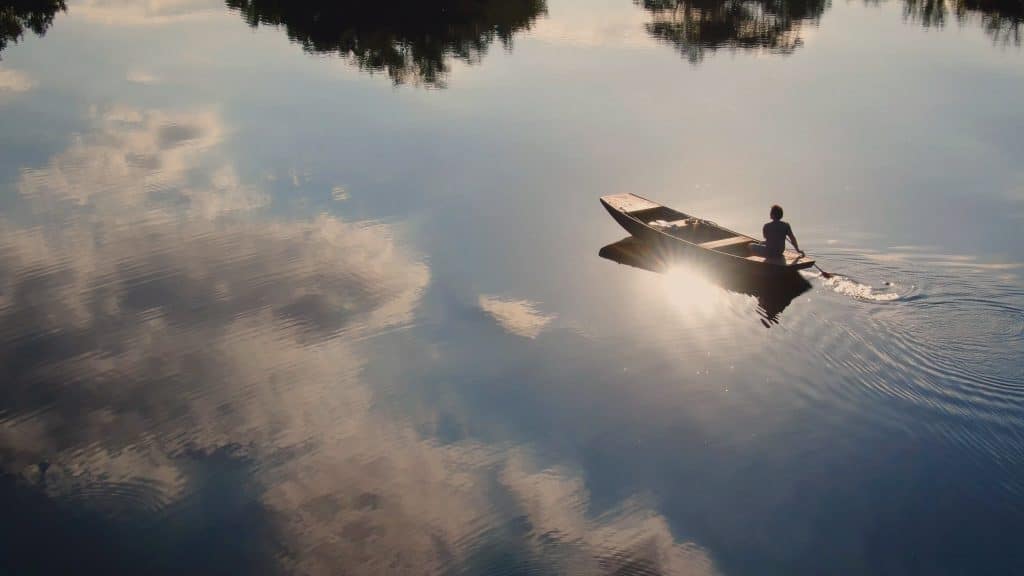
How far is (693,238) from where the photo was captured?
1814cm

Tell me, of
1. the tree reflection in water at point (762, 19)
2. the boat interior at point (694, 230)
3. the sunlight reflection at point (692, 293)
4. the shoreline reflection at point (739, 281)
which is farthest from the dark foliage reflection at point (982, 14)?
the sunlight reflection at point (692, 293)

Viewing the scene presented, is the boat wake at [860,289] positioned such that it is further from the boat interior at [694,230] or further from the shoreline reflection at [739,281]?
the boat interior at [694,230]

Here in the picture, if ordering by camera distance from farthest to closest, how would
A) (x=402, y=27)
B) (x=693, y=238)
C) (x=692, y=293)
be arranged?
1. (x=402, y=27)
2. (x=693, y=238)
3. (x=692, y=293)

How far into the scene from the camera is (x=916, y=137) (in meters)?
25.0

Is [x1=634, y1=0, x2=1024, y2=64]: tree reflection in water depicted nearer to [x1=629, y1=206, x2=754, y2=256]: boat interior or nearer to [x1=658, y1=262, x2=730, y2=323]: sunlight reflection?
[x1=629, y1=206, x2=754, y2=256]: boat interior

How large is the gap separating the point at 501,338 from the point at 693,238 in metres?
5.32

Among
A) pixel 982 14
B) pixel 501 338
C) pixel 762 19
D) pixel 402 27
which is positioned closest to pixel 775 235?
pixel 501 338

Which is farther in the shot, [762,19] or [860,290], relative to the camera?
[762,19]

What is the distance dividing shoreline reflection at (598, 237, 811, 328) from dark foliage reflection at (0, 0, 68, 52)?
33737 mm

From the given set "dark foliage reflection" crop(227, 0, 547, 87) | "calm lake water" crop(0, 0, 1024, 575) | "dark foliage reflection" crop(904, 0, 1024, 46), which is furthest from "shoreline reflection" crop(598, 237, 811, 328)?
"dark foliage reflection" crop(904, 0, 1024, 46)

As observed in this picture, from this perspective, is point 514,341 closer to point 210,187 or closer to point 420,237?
point 420,237

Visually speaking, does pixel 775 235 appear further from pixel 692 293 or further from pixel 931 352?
pixel 931 352

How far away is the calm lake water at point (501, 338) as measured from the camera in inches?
423

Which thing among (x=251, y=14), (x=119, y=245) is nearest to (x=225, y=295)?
(x=119, y=245)
